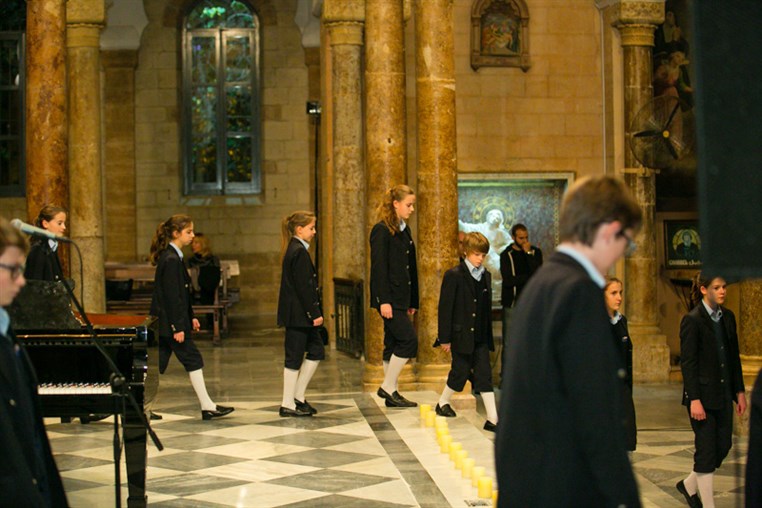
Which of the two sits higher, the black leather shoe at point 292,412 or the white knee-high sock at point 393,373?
the white knee-high sock at point 393,373

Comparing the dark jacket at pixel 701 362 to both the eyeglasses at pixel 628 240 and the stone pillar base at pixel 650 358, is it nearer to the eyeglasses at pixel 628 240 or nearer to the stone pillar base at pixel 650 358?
the eyeglasses at pixel 628 240

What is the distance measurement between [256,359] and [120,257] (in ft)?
24.4

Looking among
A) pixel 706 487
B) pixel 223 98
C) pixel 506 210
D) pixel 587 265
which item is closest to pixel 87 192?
pixel 506 210

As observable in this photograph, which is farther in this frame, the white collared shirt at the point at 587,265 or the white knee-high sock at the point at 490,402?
the white knee-high sock at the point at 490,402

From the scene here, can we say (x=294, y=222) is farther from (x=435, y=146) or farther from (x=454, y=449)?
(x=454, y=449)

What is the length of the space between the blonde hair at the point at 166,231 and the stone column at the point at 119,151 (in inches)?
465

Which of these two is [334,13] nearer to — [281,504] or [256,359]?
[256,359]

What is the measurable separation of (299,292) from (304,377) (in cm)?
78

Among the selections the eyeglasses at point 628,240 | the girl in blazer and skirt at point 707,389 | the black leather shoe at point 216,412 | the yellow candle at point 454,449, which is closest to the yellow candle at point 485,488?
the yellow candle at point 454,449

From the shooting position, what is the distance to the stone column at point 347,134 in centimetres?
1480

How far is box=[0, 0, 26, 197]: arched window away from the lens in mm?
21219

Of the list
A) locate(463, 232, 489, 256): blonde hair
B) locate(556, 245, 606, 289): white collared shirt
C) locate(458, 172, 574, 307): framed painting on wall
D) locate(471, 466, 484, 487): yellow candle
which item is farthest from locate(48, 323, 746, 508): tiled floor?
locate(458, 172, 574, 307): framed painting on wall

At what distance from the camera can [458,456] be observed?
25.3ft

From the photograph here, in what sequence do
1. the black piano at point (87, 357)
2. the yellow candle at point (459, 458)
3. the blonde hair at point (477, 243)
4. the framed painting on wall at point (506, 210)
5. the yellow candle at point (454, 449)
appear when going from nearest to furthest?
the black piano at point (87, 357), the yellow candle at point (459, 458), the yellow candle at point (454, 449), the blonde hair at point (477, 243), the framed painting on wall at point (506, 210)
